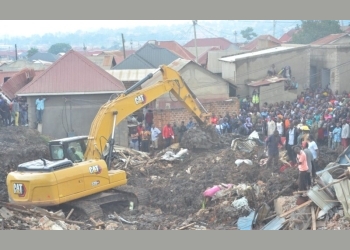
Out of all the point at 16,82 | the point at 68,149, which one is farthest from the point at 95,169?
the point at 16,82

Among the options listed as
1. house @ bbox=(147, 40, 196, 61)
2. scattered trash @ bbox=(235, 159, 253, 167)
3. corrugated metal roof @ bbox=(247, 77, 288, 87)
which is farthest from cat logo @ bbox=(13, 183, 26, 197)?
house @ bbox=(147, 40, 196, 61)

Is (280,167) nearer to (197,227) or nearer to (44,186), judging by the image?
(197,227)

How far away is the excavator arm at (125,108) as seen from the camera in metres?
13.8

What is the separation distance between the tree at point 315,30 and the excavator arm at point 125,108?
27185 millimetres

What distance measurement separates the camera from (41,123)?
67.1ft

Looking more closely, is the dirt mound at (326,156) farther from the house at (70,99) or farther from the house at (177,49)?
the house at (177,49)

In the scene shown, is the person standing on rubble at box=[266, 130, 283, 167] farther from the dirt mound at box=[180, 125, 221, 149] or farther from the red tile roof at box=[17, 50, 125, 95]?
the red tile roof at box=[17, 50, 125, 95]

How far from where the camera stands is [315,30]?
44.0 meters

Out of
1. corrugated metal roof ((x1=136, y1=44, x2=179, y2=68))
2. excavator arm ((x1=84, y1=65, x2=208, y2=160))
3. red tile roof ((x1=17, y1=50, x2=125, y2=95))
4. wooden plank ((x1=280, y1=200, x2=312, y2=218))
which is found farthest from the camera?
corrugated metal roof ((x1=136, y1=44, x2=179, y2=68))

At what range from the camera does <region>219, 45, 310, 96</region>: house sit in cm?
2484

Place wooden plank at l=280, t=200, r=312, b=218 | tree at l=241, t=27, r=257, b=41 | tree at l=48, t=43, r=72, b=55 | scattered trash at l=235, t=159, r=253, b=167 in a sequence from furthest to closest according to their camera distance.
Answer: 1. tree at l=241, t=27, r=257, b=41
2. tree at l=48, t=43, r=72, b=55
3. scattered trash at l=235, t=159, r=253, b=167
4. wooden plank at l=280, t=200, r=312, b=218

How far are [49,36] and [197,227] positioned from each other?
91.5m

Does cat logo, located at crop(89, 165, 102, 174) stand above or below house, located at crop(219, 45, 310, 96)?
below

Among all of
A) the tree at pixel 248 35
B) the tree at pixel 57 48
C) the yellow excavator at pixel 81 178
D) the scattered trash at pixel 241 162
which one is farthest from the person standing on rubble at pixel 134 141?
the tree at pixel 248 35
